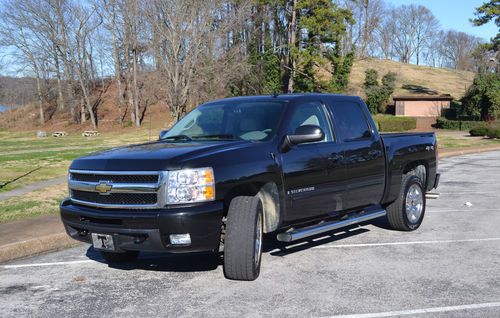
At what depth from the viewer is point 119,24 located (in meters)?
50.8

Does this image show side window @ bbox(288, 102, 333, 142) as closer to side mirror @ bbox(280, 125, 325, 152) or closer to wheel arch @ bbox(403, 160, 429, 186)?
side mirror @ bbox(280, 125, 325, 152)

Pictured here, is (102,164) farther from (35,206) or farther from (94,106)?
(94,106)

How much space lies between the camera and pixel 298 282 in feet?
17.4

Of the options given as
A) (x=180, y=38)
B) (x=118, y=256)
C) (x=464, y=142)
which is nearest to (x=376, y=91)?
(x=180, y=38)

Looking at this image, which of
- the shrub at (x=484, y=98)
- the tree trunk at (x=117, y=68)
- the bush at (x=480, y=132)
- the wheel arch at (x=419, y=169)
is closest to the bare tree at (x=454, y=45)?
the shrub at (x=484, y=98)

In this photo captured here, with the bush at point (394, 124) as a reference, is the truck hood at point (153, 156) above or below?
above

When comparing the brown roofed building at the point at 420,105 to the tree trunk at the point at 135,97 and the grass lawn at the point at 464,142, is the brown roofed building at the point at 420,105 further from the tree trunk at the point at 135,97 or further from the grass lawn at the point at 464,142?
the tree trunk at the point at 135,97

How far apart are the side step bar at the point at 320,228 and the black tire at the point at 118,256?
1952 millimetres

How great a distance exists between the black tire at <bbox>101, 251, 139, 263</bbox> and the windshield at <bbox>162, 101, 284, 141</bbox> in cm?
145

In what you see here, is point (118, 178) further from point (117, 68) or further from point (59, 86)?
point (59, 86)

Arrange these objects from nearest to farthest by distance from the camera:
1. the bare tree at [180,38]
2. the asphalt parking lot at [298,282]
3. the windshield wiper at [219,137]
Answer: the asphalt parking lot at [298,282] < the windshield wiper at [219,137] < the bare tree at [180,38]

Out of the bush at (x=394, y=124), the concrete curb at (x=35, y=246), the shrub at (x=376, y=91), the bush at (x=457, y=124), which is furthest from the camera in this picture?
the shrub at (x=376, y=91)

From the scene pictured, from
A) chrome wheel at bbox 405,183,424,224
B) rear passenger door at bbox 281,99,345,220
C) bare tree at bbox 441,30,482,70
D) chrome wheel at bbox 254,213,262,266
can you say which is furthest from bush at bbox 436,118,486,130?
bare tree at bbox 441,30,482,70

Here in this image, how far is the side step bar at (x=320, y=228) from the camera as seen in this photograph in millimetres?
5438
